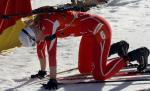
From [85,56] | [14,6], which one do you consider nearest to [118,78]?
[85,56]

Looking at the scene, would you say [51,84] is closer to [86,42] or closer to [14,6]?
[86,42]

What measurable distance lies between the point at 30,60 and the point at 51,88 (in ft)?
7.14

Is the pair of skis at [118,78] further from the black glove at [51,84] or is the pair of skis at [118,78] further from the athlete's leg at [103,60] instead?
the black glove at [51,84]

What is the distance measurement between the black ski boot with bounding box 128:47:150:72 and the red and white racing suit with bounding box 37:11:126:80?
0.50 ft

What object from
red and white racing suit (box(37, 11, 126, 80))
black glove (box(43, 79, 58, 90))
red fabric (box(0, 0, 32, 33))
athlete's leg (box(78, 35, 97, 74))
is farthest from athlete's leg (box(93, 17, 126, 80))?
red fabric (box(0, 0, 32, 33))

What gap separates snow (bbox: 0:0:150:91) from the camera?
664cm

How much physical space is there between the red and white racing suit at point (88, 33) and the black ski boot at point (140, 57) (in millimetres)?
151

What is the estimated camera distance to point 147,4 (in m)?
14.4

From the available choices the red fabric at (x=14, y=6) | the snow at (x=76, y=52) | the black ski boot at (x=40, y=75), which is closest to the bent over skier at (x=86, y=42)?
the black ski boot at (x=40, y=75)

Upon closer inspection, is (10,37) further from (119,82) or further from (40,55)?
(119,82)

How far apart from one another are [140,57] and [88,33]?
0.87 m

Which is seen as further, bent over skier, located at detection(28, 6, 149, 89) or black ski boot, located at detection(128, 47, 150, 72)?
black ski boot, located at detection(128, 47, 150, 72)

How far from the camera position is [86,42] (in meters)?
7.13

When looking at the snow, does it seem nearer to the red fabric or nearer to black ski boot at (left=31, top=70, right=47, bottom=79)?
black ski boot at (left=31, top=70, right=47, bottom=79)
